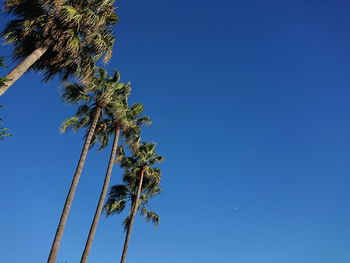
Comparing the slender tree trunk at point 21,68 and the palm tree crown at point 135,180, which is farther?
the palm tree crown at point 135,180

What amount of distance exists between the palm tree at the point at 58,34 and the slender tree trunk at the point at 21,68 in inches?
1.5

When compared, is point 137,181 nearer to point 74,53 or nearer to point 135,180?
point 135,180

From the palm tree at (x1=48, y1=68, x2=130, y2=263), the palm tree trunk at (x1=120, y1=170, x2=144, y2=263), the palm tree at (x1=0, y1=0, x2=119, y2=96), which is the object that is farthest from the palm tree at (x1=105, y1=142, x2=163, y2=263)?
the palm tree at (x1=0, y1=0, x2=119, y2=96)

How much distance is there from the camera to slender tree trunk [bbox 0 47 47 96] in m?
11.5

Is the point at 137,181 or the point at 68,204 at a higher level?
the point at 137,181

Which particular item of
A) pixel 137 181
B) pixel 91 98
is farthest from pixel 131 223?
pixel 91 98

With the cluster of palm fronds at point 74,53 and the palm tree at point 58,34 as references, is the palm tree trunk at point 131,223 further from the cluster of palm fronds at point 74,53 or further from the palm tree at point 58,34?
the palm tree at point 58,34

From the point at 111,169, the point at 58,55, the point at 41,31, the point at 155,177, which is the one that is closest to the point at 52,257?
the point at 111,169

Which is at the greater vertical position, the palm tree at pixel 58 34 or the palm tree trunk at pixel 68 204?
the palm tree at pixel 58 34

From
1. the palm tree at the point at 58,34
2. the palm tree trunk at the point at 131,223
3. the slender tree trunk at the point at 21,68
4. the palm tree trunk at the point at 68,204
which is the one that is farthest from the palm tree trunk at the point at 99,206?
→ the slender tree trunk at the point at 21,68

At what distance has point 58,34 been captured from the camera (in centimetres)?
1400

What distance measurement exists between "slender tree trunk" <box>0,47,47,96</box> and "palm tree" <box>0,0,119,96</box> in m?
0.04

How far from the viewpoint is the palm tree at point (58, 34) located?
13.9m

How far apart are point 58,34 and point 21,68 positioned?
8.16 ft
